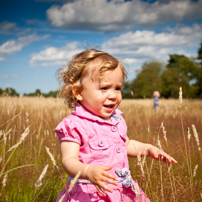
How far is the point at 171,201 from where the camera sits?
5.50 ft

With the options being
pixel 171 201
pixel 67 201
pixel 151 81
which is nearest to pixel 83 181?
pixel 67 201

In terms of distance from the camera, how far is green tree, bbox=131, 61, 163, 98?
143ft

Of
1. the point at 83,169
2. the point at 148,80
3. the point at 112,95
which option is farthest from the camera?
the point at 148,80

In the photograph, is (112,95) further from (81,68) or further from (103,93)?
(81,68)

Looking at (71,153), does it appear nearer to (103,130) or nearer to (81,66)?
(103,130)

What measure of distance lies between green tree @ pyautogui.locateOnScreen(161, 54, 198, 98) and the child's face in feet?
116

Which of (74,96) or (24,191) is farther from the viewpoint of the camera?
(24,191)

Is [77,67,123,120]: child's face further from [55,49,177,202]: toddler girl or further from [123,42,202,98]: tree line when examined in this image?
[123,42,202,98]: tree line

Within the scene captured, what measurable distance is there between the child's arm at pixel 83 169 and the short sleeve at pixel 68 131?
3cm

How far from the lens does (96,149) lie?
4.87 ft

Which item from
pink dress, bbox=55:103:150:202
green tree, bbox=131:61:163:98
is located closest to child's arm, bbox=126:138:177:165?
pink dress, bbox=55:103:150:202

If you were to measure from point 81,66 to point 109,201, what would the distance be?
1.01 meters

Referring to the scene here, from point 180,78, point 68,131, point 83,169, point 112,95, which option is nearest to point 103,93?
point 112,95

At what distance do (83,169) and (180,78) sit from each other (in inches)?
1683
